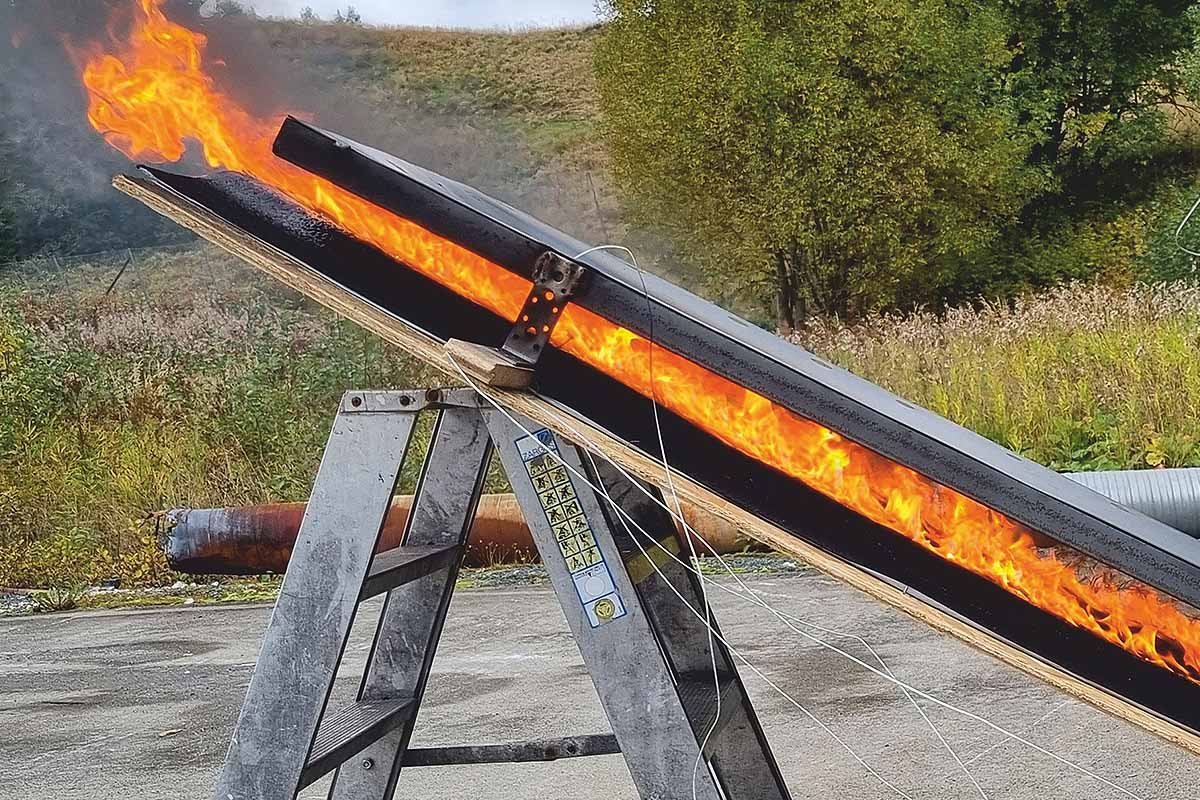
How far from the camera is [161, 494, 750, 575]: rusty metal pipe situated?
7.91 metres

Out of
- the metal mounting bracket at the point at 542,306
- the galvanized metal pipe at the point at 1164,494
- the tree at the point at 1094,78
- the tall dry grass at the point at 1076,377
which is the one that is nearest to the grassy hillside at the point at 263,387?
the tall dry grass at the point at 1076,377

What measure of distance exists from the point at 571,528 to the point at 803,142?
21.7m

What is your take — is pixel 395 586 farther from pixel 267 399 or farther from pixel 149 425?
pixel 149 425

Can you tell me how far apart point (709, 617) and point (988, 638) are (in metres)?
0.87

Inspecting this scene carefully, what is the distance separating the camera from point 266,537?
8039 millimetres

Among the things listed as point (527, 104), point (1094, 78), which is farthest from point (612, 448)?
point (1094, 78)

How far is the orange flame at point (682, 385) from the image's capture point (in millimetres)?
1821

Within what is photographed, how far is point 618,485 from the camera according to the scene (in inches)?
101

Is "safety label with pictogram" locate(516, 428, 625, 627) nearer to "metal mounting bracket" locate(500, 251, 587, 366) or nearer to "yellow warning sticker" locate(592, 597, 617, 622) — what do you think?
"yellow warning sticker" locate(592, 597, 617, 622)

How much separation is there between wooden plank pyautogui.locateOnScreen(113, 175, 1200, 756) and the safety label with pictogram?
7.3 inches

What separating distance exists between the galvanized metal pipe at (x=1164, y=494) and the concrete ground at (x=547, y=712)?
2.47 ft

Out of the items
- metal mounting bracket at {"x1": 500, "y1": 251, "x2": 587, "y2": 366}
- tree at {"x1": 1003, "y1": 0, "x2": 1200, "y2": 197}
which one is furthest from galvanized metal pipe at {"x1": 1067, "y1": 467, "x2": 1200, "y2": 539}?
tree at {"x1": 1003, "y1": 0, "x2": 1200, "y2": 197}

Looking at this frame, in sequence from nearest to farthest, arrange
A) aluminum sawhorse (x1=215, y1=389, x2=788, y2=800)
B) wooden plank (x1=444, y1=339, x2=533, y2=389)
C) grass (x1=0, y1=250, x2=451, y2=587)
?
1. wooden plank (x1=444, y1=339, x2=533, y2=389)
2. aluminum sawhorse (x1=215, y1=389, x2=788, y2=800)
3. grass (x1=0, y1=250, x2=451, y2=587)

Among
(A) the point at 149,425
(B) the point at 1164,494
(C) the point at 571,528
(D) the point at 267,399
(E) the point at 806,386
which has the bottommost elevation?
(A) the point at 149,425
